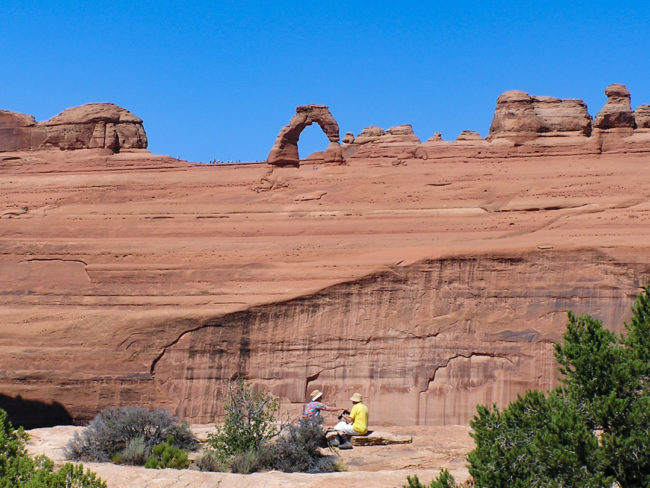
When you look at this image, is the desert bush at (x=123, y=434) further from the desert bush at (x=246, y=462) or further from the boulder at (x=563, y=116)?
the boulder at (x=563, y=116)

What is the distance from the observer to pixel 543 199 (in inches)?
878

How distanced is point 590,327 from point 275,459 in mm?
6093

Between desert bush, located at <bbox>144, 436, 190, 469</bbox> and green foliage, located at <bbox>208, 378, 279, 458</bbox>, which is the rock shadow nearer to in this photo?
desert bush, located at <bbox>144, 436, 190, 469</bbox>

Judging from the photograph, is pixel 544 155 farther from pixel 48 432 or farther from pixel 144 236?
pixel 48 432

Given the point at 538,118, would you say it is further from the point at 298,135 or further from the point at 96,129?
the point at 96,129

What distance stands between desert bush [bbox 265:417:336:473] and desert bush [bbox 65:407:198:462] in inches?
82.3

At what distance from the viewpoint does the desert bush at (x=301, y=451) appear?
15.6 metres

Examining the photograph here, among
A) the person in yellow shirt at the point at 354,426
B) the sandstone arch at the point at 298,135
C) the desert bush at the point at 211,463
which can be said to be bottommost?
the desert bush at the point at 211,463

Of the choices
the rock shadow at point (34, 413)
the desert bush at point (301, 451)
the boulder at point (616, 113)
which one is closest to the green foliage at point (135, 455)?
the desert bush at point (301, 451)

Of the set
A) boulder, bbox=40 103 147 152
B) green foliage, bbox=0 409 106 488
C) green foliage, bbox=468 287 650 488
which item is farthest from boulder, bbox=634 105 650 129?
green foliage, bbox=0 409 106 488

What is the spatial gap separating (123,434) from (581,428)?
8.89 metres

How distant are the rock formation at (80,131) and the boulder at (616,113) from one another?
1214cm

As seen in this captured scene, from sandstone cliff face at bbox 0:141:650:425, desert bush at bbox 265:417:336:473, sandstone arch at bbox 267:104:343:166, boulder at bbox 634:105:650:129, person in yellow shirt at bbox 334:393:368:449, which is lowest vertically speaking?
desert bush at bbox 265:417:336:473

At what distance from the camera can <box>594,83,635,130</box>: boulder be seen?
23.8 m
